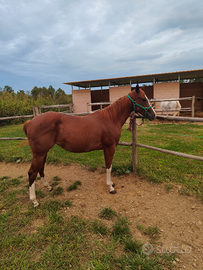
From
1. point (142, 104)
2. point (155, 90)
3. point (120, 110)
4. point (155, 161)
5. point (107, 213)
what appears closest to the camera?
point (107, 213)

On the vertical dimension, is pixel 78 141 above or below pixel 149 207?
above

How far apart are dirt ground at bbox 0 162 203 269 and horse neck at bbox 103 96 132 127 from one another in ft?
4.81

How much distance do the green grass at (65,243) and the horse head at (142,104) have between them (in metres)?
1.83

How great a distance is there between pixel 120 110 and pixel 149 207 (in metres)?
1.85

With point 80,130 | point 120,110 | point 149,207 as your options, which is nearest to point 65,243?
point 149,207

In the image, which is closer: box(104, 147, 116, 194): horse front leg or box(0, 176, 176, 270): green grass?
box(0, 176, 176, 270): green grass

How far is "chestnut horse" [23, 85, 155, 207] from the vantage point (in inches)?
102

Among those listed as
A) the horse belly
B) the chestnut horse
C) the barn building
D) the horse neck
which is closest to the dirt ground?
the chestnut horse

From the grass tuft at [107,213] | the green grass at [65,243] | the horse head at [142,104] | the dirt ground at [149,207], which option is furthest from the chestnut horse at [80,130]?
the grass tuft at [107,213]

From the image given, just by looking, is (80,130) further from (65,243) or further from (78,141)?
(65,243)

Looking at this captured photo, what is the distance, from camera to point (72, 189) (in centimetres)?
328

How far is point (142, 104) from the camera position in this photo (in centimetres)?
285

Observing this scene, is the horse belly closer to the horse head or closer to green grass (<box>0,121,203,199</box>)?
the horse head

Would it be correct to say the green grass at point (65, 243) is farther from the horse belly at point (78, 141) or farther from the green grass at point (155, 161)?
the green grass at point (155, 161)
